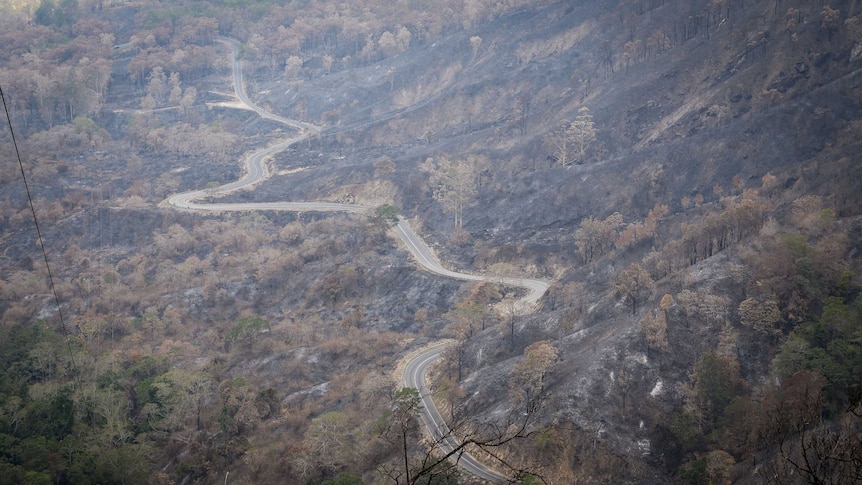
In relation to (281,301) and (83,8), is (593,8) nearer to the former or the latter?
(281,301)

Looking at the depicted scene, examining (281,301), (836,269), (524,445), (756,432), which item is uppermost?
(836,269)

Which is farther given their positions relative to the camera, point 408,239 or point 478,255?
point 408,239

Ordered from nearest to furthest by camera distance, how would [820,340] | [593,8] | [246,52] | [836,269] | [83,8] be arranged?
[820,340], [836,269], [593,8], [246,52], [83,8]

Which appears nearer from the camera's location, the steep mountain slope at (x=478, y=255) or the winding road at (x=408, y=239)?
the steep mountain slope at (x=478, y=255)

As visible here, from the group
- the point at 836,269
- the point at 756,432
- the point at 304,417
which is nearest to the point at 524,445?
the point at 756,432

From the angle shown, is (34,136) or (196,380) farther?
(34,136)

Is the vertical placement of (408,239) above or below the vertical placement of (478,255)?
below

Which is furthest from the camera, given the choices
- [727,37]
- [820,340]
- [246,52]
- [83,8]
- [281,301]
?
[83,8]

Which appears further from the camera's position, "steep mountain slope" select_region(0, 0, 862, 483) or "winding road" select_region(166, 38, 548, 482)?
"winding road" select_region(166, 38, 548, 482)
